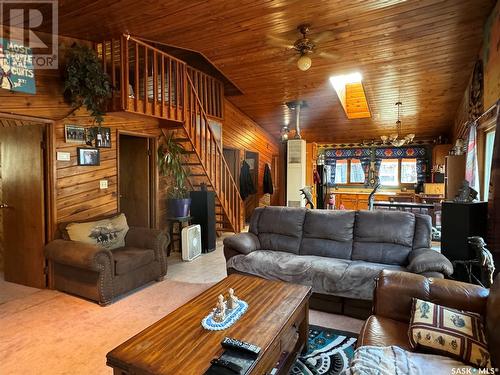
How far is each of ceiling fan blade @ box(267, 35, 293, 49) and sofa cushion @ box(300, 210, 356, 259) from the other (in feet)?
8.16

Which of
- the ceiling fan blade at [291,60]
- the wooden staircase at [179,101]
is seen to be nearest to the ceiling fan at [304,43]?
the ceiling fan blade at [291,60]

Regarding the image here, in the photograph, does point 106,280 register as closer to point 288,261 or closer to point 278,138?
point 288,261

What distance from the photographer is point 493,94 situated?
3014 mm

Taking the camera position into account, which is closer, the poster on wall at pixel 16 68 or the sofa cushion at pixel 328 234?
the poster on wall at pixel 16 68

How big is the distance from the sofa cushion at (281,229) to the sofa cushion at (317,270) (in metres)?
0.20

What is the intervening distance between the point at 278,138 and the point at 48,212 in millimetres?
6432

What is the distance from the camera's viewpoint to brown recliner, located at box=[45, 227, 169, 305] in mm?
3076

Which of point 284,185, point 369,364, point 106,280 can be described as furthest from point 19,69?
point 284,185

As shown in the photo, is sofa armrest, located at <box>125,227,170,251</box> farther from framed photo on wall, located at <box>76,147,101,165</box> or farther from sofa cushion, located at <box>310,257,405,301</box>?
sofa cushion, located at <box>310,257,405,301</box>

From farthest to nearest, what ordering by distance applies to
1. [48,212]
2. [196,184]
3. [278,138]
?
[278,138]
[196,184]
[48,212]

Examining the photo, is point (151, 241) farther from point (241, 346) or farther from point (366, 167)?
point (366, 167)

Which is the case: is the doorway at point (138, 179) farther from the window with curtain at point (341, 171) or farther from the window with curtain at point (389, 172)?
the window with curtain at point (389, 172)

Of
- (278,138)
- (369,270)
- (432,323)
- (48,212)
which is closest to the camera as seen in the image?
(432,323)

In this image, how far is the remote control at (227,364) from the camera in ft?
4.45
